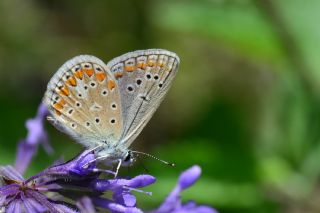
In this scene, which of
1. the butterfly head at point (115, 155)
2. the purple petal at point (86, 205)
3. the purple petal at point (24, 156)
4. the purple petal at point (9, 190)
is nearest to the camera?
the purple petal at point (86, 205)

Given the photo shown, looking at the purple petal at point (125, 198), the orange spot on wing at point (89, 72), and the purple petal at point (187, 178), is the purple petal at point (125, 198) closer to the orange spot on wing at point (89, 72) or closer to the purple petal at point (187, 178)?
the purple petal at point (187, 178)

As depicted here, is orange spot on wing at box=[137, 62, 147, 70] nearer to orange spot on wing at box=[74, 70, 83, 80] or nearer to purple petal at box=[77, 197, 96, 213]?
orange spot on wing at box=[74, 70, 83, 80]

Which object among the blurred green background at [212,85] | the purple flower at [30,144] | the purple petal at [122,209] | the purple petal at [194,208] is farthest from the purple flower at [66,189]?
the blurred green background at [212,85]

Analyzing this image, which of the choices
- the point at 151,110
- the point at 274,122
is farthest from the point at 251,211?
the point at 151,110

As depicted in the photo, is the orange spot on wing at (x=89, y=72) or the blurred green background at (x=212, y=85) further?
the blurred green background at (x=212, y=85)

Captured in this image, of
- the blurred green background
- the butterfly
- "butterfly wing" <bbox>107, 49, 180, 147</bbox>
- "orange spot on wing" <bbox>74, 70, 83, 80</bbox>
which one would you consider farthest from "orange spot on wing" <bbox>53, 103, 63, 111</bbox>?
the blurred green background

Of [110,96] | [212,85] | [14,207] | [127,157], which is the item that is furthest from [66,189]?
[212,85]
